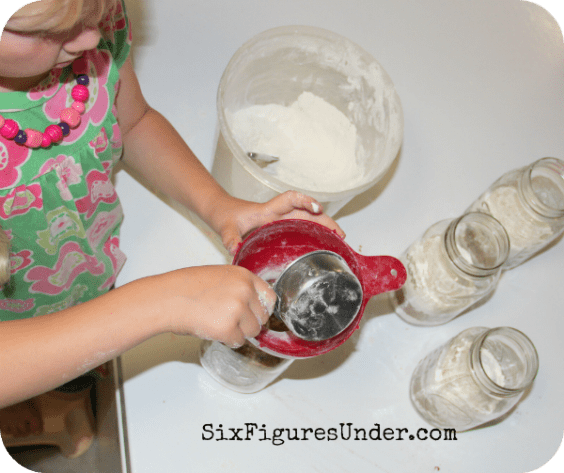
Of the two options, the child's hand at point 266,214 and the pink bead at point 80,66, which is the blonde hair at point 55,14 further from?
the child's hand at point 266,214

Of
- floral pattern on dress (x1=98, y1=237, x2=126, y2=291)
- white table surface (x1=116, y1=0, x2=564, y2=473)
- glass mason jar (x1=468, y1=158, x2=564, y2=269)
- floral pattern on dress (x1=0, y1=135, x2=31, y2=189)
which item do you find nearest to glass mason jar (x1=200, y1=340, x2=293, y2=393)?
white table surface (x1=116, y1=0, x2=564, y2=473)

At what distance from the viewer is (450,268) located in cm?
68

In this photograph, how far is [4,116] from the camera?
0.56m

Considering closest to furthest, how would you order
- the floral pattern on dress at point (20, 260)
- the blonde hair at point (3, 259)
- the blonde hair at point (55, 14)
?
the blonde hair at point (55, 14), the blonde hair at point (3, 259), the floral pattern on dress at point (20, 260)

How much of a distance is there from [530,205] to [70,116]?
62cm

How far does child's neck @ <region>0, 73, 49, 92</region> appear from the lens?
1.76 ft

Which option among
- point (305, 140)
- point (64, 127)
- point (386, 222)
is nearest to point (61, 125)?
point (64, 127)

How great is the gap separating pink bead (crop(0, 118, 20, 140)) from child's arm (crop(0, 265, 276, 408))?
0.21 m

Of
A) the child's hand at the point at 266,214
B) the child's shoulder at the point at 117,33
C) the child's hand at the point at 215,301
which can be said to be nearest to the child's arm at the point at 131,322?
the child's hand at the point at 215,301

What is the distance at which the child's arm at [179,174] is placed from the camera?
0.62 metres

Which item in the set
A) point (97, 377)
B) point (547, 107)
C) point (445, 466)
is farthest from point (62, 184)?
point (547, 107)

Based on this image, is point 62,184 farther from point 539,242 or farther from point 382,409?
point 539,242

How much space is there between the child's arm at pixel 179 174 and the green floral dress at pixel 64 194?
0.04m

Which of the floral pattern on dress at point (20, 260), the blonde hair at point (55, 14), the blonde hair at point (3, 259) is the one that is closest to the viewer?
the blonde hair at point (55, 14)
